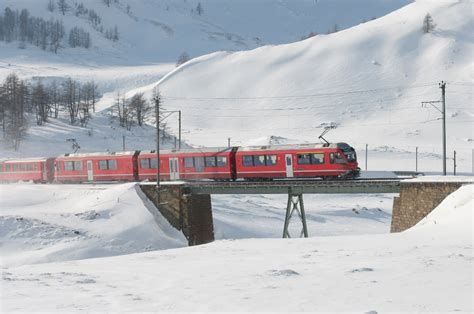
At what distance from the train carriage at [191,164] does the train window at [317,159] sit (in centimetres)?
627

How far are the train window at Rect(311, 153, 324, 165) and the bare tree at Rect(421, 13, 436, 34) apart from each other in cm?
13711

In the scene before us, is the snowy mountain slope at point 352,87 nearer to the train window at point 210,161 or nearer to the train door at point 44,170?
the train door at point 44,170

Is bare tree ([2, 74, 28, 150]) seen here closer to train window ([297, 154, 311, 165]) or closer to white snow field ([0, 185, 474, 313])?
train window ([297, 154, 311, 165])

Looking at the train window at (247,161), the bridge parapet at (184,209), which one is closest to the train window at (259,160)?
the train window at (247,161)

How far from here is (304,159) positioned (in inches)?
1583

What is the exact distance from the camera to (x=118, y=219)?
3753cm

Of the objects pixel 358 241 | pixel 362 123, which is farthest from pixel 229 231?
pixel 362 123

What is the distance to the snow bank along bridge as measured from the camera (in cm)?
3212

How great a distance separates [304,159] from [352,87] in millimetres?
108689

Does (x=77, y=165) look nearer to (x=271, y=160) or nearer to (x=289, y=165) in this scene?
(x=271, y=160)

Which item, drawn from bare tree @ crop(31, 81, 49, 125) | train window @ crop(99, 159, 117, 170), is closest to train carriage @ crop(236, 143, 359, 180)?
train window @ crop(99, 159, 117, 170)

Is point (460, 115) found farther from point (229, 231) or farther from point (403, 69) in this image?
point (229, 231)

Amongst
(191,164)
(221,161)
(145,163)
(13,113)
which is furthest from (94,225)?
(13,113)

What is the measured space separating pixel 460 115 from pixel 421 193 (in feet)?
321
